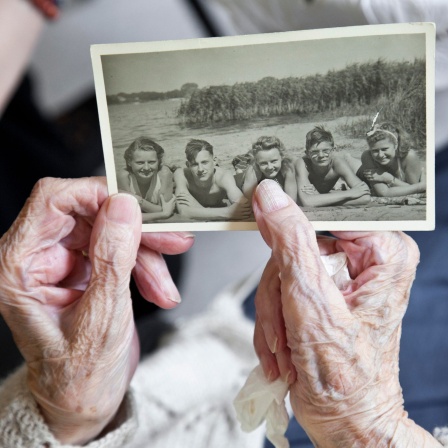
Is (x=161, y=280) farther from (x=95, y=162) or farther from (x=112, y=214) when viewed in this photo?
(x=95, y=162)

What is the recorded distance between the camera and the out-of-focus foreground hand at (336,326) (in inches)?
29.9

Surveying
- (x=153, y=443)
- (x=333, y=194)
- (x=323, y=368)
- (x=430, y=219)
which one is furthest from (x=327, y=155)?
(x=153, y=443)

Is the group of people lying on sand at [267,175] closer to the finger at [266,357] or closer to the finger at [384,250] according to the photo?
the finger at [384,250]

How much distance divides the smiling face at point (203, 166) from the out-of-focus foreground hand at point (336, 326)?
77 mm

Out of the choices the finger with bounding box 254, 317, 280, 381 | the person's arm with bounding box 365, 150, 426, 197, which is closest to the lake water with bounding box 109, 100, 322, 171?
the person's arm with bounding box 365, 150, 426, 197

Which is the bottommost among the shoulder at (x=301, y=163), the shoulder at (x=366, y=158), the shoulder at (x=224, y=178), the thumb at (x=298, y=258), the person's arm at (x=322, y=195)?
the thumb at (x=298, y=258)

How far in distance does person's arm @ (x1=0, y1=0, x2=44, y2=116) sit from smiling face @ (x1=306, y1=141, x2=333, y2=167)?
0.83 m

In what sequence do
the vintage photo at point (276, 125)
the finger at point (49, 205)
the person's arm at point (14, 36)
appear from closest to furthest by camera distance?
the vintage photo at point (276, 125)
the finger at point (49, 205)
the person's arm at point (14, 36)

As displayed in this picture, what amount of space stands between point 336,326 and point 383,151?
0.79 ft

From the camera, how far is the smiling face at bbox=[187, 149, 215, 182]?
0.81 meters

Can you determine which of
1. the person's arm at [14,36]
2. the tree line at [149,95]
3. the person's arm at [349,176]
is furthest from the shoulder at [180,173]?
the person's arm at [14,36]

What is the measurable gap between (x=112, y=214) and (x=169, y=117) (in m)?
0.16

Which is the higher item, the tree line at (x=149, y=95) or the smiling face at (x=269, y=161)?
the tree line at (x=149, y=95)

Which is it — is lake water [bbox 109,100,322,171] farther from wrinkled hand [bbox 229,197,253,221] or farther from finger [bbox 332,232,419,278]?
finger [bbox 332,232,419,278]
